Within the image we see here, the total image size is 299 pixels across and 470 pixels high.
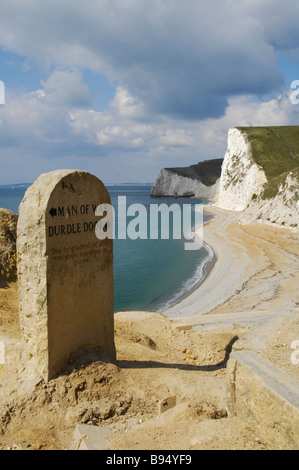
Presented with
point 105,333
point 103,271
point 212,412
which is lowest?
point 212,412

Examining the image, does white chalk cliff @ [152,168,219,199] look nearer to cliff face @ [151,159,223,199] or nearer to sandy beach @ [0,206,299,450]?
cliff face @ [151,159,223,199]

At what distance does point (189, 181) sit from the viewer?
110250 mm

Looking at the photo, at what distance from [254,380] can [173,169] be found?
113 metres

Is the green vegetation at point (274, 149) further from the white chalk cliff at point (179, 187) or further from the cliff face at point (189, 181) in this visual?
the white chalk cliff at point (179, 187)

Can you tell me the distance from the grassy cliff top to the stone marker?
175 ft

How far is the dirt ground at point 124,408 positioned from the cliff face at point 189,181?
327 feet

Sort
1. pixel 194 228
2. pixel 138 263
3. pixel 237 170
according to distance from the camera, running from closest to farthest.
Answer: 1. pixel 138 263
2. pixel 194 228
3. pixel 237 170

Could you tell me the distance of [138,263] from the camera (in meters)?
32.4

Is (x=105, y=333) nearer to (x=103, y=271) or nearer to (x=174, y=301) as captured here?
(x=103, y=271)

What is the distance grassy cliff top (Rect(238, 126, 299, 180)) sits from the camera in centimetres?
5803

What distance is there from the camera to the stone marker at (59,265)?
5.86 metres

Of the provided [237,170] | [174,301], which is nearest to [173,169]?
[237,170]

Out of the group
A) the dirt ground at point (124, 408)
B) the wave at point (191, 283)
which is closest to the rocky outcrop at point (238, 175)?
the wave at point (191, 283)
